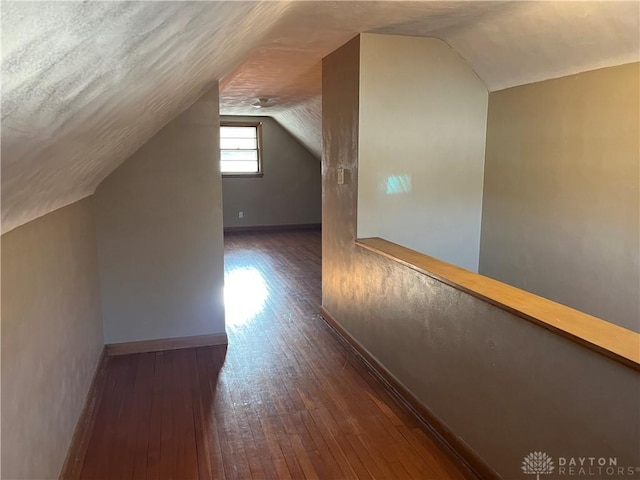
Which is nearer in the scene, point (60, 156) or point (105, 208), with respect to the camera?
point (60, 156)

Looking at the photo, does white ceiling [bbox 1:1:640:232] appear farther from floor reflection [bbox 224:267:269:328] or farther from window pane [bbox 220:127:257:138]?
window pane [bbox 220:127:257:138]

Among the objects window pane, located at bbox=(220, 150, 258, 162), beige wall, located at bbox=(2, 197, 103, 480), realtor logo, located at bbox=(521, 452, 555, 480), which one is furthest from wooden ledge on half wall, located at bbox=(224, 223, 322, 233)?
realtor logo, located at bbox=(521, 452, 555, 480)

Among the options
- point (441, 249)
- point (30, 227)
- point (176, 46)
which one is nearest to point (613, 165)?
point (441, 249)

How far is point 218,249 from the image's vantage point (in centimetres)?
338

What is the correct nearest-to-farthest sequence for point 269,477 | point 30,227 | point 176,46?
point 176,46, point 30,227, point 269,477

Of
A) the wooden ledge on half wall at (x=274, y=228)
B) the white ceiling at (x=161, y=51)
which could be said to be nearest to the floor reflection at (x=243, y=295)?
the white ceiling at (x=161, y=51)

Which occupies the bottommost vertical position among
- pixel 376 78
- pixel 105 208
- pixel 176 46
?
pixel 105 208

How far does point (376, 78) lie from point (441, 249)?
1325mm

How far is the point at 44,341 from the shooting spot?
177 centimetres

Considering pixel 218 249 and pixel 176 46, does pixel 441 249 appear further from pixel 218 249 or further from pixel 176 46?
A: pixel 176 46

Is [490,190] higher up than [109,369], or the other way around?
[490,190]

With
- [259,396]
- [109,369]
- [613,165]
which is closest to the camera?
[613,165]

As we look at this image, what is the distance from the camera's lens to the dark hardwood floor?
2.08 meters

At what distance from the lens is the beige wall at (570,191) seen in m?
2.44
